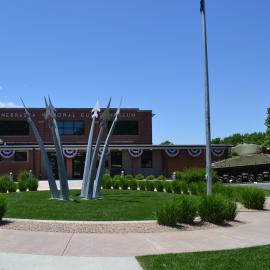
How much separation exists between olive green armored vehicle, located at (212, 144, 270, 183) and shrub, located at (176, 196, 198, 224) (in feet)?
80.9

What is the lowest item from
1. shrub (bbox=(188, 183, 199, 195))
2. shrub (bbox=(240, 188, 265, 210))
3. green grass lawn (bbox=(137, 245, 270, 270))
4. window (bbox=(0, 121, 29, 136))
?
green grass lawn (bbox=(137, 245, 270, 270))

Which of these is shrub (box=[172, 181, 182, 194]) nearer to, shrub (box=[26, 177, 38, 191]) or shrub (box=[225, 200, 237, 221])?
shrub (box=[26, 177, 38, 191])

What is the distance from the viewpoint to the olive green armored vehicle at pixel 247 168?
3772 centimetres

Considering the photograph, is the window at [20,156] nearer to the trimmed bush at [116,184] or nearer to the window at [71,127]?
the window at [71,127]

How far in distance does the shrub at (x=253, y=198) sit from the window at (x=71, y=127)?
1595 inches

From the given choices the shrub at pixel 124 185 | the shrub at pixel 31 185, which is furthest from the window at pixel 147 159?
the shrub at pixel 31 185

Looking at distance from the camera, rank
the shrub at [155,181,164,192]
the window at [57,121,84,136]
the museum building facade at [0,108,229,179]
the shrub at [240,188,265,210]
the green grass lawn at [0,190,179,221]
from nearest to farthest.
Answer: the green grass lawn at [0,190,179,221] < the shrub at [240,188,265,210] < the shrub at [155,181,164,192] < the museum building facade at [0,108,229,179] < the window at [57,121,84,136]

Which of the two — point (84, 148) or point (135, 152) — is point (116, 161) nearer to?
point (135, 152)

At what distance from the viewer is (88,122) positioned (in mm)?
56812

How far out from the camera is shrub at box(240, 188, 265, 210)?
17.3 metres

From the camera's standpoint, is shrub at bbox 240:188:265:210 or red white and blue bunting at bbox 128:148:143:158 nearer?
shrub at bbox 240:188:265:210

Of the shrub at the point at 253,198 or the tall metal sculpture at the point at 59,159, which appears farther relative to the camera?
the tall metal sculpture at the point at 59,159

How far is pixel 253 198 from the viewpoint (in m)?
17.4

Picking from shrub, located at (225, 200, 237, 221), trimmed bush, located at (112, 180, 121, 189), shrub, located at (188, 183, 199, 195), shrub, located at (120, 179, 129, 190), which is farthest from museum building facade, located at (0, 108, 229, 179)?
shrub, located at (225, 200, 237, 221)
